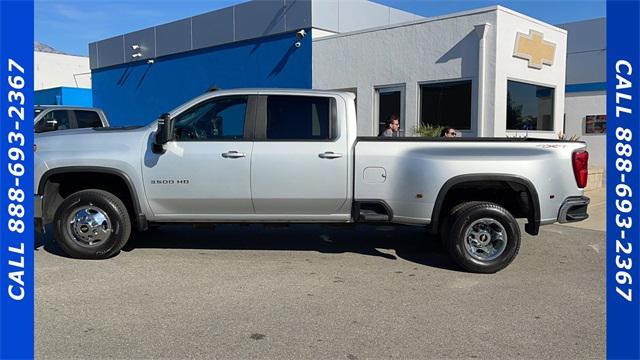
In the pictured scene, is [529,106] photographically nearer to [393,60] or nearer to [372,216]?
[393,60]

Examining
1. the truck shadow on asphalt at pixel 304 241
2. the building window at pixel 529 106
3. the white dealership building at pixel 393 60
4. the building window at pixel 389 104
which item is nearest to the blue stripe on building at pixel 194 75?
the white dealership building at pixel 393 60

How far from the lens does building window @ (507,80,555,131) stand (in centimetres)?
A: 1238

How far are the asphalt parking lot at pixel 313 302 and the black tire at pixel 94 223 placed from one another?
161mm

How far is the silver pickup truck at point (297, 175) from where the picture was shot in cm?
566

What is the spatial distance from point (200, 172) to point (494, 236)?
329cm

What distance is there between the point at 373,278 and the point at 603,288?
7.42 feet

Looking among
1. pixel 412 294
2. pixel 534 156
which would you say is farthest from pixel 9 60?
pixel 534 156

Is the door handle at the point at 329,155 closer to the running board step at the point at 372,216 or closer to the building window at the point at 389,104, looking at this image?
the running board step at the point at 372,216

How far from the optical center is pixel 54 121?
10398mm

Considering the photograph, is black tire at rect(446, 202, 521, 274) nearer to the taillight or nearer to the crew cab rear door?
the taillight

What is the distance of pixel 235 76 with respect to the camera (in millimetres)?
16719

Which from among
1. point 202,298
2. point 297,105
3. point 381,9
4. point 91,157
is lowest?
point 202,298

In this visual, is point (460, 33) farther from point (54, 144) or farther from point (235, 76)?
point (54, 144)

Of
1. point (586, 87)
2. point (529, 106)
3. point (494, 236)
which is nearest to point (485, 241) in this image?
point (494, 236)
